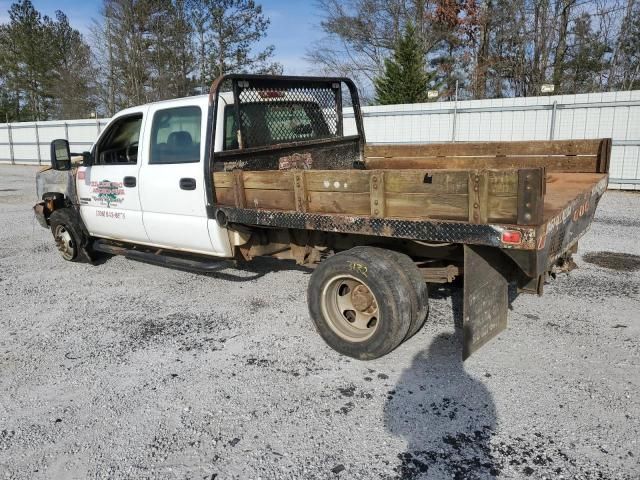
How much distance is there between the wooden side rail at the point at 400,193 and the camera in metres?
2.89

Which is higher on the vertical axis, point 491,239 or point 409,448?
point 491,239

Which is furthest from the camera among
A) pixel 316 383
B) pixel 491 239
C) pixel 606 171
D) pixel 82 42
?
pixel 82 42

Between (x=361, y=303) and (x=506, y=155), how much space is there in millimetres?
2446

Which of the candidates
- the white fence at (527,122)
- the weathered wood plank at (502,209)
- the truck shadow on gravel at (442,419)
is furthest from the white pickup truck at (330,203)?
the white fence at (527,122)

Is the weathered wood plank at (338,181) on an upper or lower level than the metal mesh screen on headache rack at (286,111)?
lower

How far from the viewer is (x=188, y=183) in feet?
15.7

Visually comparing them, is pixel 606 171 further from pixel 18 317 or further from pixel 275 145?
pixel 18 317

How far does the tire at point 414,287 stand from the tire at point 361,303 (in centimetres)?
5

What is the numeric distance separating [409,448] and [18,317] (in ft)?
13.2

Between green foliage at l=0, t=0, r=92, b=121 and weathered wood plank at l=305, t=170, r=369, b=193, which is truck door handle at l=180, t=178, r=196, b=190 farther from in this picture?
green foliage at l=0, t=0, r=92, b=121

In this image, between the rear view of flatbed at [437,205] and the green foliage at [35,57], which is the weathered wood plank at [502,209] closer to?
the rear view of flatbed at [437,205]

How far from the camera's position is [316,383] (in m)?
3.57

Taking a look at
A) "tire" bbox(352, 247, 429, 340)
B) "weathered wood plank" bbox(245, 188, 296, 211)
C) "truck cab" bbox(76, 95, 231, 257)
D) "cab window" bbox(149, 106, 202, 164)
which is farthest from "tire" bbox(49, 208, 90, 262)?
"tire" bbox(352, 247, 429, 340)

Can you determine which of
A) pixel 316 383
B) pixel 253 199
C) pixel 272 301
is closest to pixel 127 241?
pixel 272 301
